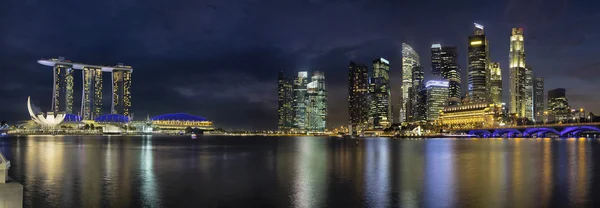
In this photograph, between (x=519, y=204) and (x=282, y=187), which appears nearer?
(x=519, y=204)

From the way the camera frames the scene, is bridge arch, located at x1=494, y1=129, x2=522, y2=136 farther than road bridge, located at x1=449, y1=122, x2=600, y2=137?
Yes

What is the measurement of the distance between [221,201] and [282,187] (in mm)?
5612

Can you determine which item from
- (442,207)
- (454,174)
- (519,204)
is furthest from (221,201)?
(454,174)

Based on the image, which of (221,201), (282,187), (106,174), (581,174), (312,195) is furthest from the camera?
(581,174)

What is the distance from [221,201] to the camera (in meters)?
21.5

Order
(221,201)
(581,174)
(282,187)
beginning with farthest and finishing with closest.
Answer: (581,174) → (282,187) → (221,201)

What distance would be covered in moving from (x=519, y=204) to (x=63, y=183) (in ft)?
81.4

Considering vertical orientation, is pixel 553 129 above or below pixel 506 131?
above

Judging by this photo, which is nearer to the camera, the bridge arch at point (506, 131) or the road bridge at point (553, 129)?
the road bridge at point (553, 129)

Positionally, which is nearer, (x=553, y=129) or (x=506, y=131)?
(x=553, y=129)

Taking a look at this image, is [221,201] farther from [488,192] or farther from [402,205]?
[488,192]

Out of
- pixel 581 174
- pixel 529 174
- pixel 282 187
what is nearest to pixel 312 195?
pixel 282 187

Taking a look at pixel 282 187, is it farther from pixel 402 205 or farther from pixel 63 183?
pixel 63 183

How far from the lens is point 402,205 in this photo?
20.5 m
